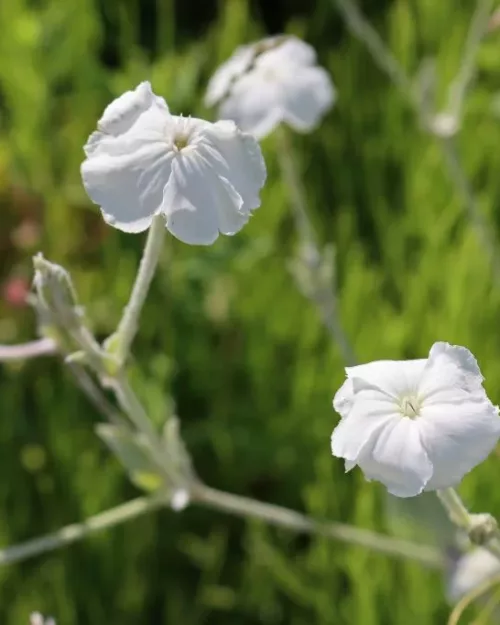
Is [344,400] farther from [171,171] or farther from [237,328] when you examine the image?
[237,328]

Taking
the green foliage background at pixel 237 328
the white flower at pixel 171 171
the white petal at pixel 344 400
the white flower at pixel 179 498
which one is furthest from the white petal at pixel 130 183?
the green foliage background at pixel 237 328

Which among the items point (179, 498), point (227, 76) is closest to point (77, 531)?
point (179, 498)

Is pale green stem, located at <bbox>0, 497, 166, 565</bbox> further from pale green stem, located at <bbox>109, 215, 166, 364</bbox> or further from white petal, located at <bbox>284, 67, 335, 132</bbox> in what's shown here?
white petal, located at <bbox>284, 67, 335, 132</bbox>

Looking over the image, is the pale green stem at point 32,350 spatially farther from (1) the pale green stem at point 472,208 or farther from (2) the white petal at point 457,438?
(1) the pale green stem at point 472,208

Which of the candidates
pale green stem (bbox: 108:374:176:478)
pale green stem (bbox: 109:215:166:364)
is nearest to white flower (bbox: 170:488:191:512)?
pale green stem (bbox: 108:374:176:478)

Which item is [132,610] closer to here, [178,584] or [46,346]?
[178,584]
